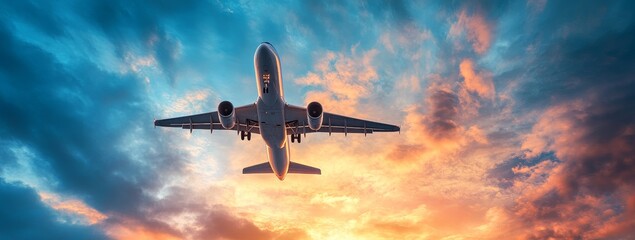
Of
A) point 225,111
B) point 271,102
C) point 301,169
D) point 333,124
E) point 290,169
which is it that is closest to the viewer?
point 271,102

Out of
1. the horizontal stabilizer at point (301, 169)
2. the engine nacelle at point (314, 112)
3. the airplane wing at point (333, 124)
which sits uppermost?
the airplane wing at point (333, 124)

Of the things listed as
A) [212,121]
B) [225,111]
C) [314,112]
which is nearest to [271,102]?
[314,112]

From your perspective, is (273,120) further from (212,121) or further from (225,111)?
(212,121)

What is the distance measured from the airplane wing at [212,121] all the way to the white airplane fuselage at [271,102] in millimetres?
3058

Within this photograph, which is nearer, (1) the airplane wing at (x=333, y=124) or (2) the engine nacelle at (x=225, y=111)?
(2) the engine nacelle at (x=225, y=111)

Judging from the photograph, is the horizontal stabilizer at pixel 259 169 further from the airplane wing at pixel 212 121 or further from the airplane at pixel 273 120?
the airplane wing at pixel 212 121

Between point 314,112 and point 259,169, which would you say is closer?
point 314,112

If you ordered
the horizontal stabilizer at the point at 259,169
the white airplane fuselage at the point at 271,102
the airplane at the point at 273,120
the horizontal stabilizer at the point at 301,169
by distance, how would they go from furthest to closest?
the horizontal stabilizer at the point at 301,169 → the horizontal stabilizer at the point at 259,169 → the airplane at the point at 273,120 → the white airplane fuselage at the point at 271,102

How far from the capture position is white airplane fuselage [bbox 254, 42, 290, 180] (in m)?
32.9

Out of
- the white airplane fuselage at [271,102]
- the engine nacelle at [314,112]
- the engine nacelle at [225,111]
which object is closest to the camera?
the white airplane fuselage at [271,102]

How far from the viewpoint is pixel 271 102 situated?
3522 centimetres

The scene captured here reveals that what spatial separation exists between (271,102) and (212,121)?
394 inches

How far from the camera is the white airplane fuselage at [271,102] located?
32.9 meters

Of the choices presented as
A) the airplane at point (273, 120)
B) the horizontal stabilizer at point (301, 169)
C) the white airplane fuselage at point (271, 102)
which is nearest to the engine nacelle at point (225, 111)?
the airplane at point (273, 120)
